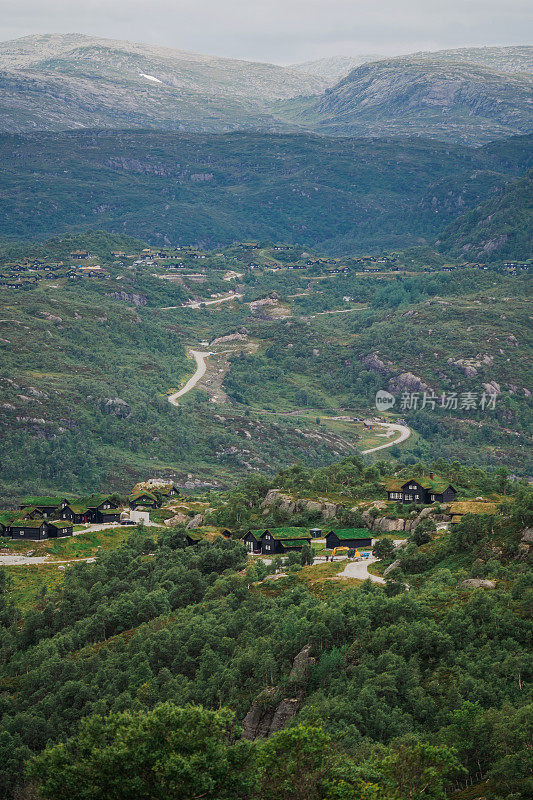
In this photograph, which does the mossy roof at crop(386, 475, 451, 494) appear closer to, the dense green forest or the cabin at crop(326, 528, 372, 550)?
the cabin at crop(326, 528, 372, 550)

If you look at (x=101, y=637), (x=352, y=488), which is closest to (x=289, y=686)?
(x=101, y=637)

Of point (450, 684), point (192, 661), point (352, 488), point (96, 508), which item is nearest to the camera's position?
point (450, 684)

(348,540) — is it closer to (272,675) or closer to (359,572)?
(359,572)

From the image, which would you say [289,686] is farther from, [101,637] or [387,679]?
[101,637]

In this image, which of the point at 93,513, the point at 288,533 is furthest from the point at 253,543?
the point at 93,513

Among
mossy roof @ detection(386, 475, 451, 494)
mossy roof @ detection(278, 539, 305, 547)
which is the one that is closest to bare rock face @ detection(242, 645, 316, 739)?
mossy roof @ detection(278, 539, 305, 547)

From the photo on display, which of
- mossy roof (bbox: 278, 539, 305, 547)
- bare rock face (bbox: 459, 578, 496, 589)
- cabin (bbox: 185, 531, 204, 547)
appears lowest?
cabin (bbox: 185, 531, 204, 547)

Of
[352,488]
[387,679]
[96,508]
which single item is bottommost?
[96,508]

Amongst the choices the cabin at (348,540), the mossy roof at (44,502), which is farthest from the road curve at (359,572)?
the mossy roof at (44,502)
